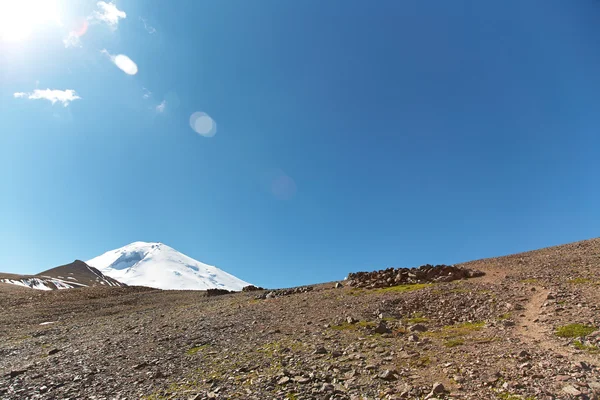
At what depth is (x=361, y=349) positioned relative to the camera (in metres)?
14.7

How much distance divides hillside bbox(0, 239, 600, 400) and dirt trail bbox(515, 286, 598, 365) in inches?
2.2

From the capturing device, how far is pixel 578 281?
21422 mm

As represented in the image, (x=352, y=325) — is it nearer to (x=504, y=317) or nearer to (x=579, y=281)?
(x=504, y=317)

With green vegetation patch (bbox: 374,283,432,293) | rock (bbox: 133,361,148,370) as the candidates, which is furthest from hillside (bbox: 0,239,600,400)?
green vegetation patch (bbox: 374,283,432,293)

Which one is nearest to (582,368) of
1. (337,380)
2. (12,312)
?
(337,380)

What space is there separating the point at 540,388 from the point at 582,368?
7.03 ft

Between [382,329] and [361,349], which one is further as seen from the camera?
[382,329]

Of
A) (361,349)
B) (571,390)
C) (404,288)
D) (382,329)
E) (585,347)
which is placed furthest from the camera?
(404,288)

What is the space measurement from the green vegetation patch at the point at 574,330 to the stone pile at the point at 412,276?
1610cm

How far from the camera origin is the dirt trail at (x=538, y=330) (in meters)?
11.7

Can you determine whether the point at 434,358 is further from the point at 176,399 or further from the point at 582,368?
the point at 176,399

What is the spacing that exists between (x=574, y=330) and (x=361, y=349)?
8.89 meters

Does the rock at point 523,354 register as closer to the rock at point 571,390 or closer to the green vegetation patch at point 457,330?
the rock at point 571,390

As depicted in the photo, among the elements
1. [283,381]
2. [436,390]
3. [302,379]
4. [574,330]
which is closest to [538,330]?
[574,330]
